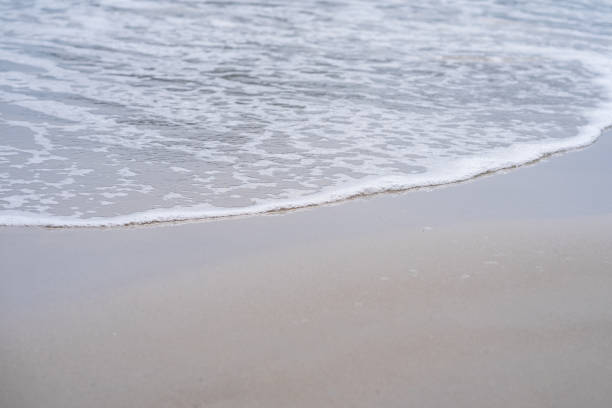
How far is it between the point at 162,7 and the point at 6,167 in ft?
22.9

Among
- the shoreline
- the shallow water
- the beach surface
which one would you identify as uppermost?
A: the shallow water

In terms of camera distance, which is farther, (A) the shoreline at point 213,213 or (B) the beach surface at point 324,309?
(A) the shoreline at point 213,213

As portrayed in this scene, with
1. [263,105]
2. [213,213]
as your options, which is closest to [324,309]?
[213,213]

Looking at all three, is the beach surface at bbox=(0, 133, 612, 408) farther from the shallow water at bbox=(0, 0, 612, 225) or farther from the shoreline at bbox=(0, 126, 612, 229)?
the shallow water at bbox=(0, 0, 612, 225)

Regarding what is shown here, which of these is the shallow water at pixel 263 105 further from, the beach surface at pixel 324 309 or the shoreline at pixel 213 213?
A: the beach surface at pixel 324 309

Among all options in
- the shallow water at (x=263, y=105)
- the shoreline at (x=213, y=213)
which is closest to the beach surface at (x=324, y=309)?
the shoreline at (x=213, y=213)

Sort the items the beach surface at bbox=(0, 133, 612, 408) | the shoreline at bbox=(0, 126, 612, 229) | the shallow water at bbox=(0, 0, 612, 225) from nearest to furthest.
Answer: the beach surface at bbox=(0, 133, 612, 408), the shoreline at bbox=(0, 126, 612, 229), the shallow water at bbox=(0, 0, 612, 225)

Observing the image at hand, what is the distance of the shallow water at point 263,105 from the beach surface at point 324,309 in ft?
1.28

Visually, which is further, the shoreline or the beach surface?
the shoreline

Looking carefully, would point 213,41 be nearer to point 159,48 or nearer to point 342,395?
point 159,48

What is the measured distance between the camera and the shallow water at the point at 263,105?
3.92 m

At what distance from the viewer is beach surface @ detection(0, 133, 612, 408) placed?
221 centimetres

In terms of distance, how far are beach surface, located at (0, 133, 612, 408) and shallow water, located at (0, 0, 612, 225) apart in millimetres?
389

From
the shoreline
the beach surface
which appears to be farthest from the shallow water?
the beach surface
